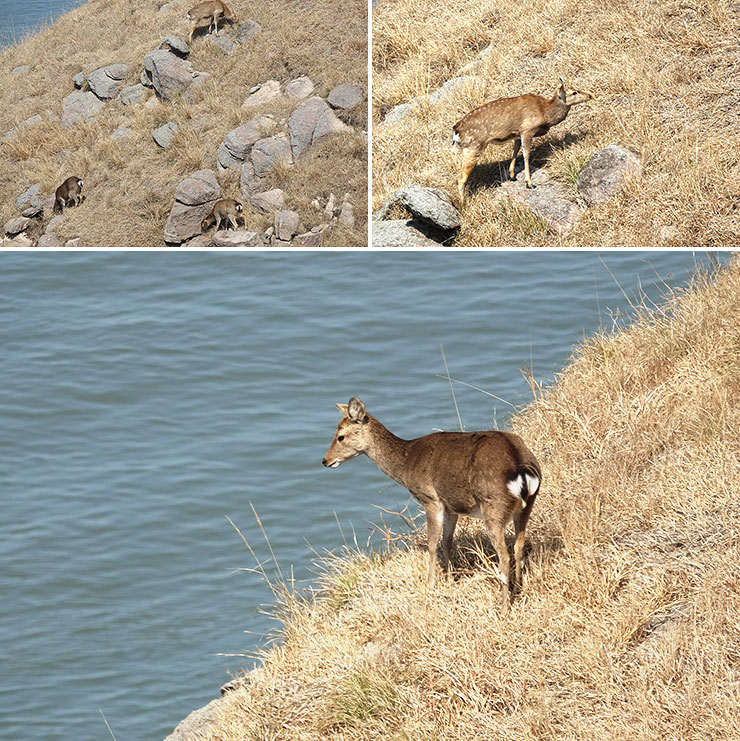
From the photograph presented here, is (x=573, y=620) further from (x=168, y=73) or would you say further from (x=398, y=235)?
(x=168, y=73)

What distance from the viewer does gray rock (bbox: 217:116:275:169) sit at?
19891 mm

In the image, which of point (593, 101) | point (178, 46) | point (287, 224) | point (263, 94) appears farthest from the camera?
point (178, 46)

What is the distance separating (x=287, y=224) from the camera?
701 inches

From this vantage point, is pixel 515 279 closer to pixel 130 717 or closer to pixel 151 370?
pixel 151 370

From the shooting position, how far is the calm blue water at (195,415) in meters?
9.25

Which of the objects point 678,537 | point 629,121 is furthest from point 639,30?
point 678,537

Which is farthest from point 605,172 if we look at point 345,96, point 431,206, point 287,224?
point 345,96

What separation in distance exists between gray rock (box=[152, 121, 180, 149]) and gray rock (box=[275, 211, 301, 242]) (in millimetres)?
4912

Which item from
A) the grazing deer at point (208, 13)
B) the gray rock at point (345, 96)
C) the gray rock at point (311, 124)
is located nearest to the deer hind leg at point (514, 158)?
the gray rock at point (311, 124)

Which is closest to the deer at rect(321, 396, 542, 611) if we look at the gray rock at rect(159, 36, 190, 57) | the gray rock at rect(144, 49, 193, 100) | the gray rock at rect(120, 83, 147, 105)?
the gray rock at rect(144, 49, 193, 100)

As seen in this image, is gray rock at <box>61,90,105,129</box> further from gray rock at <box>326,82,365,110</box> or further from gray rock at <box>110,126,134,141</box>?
gray rock at <box>326,82,365,110</box>

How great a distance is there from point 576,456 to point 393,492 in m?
3.87

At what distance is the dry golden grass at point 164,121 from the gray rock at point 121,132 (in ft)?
0.47

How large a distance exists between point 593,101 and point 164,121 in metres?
12.1
